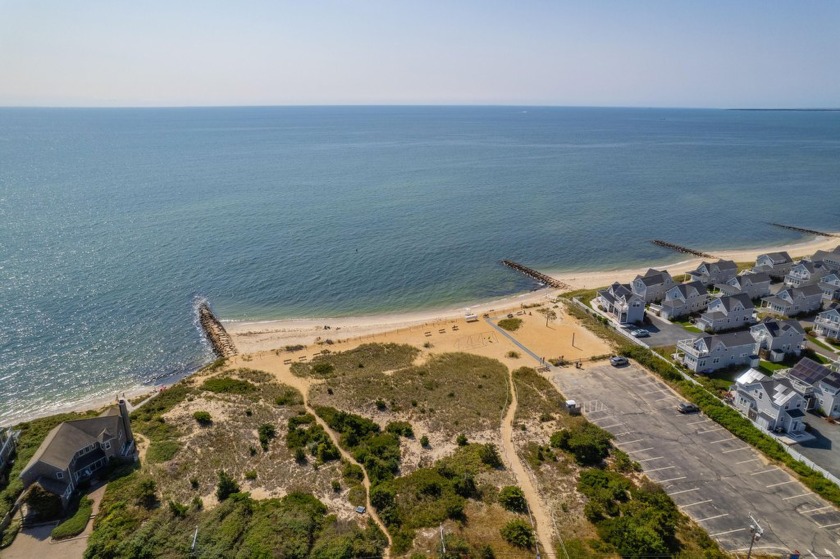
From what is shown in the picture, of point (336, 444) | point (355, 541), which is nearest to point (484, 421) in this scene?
point (336, 444)

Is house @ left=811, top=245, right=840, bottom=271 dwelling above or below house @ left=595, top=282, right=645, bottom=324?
above

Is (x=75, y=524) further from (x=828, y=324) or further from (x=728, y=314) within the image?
(x=828, y=324)

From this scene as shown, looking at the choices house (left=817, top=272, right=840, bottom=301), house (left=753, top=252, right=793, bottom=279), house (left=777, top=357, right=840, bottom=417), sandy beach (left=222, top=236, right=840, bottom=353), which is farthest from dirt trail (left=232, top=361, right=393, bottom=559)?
house (left=753, top=252, right=793, bottom=279)

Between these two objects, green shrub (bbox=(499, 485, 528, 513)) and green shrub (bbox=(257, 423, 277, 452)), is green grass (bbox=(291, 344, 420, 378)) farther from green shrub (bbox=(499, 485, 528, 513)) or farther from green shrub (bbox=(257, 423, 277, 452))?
green shrub (bbox=(499, 485, 528, 513))

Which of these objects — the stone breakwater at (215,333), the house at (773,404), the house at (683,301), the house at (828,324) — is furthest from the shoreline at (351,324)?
the house at (773,404)

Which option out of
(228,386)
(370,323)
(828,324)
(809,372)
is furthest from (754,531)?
(370,323)

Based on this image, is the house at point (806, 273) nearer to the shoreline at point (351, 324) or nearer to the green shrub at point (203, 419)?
the shoreline at point (351, 324)
